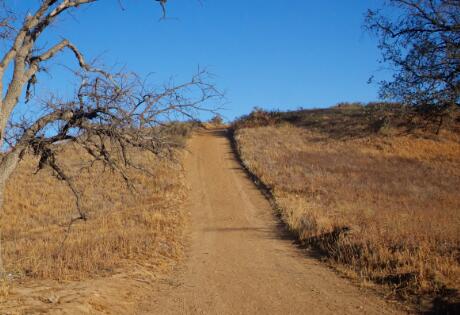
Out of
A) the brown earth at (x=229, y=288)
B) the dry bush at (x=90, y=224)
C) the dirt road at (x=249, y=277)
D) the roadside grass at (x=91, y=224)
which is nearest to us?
the brown earth at (x=229, y=288)

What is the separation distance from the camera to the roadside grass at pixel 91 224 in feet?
32.4

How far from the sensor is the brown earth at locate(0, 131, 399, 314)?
7.07 m

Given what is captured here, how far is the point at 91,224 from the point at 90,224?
0.06m

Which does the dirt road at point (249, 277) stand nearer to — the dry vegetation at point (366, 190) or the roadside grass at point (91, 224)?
the dry vegetation at point (366, 190)

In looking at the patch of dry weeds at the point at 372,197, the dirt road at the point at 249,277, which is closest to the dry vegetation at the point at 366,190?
the patch of dry weeds at the point at 372,197

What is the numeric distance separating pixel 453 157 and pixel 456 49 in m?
30.1

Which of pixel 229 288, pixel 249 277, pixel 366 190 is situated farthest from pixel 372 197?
pixel 229 288

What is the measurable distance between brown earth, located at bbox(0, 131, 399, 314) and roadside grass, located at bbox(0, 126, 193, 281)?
91 centimetres

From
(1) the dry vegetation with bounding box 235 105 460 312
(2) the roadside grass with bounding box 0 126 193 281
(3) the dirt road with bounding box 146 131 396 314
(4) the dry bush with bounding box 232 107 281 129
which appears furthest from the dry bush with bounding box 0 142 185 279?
(4) the dry bush with bounding box 232 107 281 129

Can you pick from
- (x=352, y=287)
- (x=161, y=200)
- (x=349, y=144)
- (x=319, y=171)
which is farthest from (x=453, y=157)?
(x=352, y=287)

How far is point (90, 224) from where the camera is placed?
16844mm

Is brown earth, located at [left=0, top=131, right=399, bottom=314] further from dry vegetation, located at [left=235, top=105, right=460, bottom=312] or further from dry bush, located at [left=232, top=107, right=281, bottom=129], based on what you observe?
dry bush, located at [left=232, top=107, right=281, bottom=129]

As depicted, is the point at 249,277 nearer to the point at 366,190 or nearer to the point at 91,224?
the point at 91,224

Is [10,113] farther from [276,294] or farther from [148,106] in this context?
[276,294]
